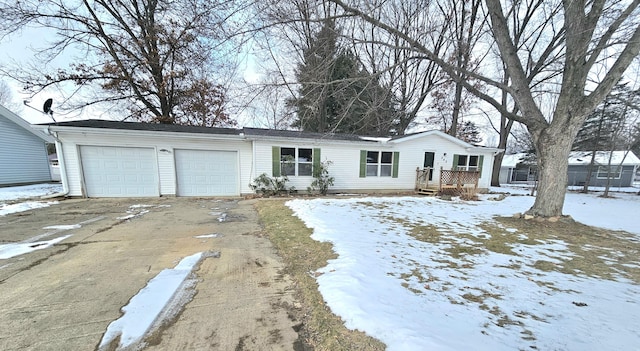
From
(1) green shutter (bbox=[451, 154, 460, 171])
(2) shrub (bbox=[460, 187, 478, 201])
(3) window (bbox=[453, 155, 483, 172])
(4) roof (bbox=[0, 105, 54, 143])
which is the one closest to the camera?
(2) shrub (bbox=[460, 187, 478, 201])

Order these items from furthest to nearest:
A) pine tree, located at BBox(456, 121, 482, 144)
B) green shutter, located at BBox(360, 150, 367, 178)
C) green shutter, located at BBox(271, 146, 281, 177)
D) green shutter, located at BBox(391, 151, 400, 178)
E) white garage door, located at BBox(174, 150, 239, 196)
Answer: pine tree, located at BBox(456, 121, 482, 144), green shutter, located at BBox(391, 151, 400, 178), green shutter, located at BBox(360, 150, 367, 178), green shutter, located at BBox(271, 146, 281, 177), white garage door, located at BBox(174, 150, 239, 196)

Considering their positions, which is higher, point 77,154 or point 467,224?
point 77,154

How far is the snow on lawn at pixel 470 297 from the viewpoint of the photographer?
1.88 meters

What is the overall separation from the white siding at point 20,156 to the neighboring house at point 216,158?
5.23 m

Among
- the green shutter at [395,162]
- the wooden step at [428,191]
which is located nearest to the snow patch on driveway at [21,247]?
the green shutter at [395,162]

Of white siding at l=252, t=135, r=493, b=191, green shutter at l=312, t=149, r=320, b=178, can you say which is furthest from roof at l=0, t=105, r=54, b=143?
green shutter at l=312, t=149, r=320, b=178

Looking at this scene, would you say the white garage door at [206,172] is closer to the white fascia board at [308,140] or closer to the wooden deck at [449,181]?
the white fascia board at [308,140]

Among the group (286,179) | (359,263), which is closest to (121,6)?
(286,179)

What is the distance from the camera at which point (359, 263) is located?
320 centimetres

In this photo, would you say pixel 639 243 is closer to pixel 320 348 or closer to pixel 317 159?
pixel 320 348

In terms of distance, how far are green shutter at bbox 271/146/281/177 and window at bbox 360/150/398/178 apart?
4.04m

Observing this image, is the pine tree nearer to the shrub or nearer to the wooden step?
the shrub

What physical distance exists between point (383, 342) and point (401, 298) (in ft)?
2.38

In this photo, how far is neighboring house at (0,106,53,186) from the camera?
10969 millimetres
